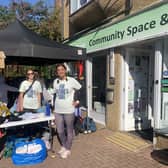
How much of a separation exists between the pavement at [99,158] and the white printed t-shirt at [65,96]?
3.21 ft

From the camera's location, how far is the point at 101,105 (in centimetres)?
857

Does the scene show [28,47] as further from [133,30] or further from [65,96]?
[133,30]

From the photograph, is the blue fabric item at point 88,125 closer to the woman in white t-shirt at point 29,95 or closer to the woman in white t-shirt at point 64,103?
the woman in white t-shirt at point 29,95

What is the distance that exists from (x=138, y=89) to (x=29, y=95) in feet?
10.0

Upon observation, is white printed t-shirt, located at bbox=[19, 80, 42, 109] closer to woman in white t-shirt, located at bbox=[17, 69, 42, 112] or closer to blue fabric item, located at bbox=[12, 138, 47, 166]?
woman in white t-shirt, located at bbox=[17, 69, 42, 112]

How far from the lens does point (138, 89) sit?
292 inches

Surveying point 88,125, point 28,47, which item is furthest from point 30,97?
point 88,125

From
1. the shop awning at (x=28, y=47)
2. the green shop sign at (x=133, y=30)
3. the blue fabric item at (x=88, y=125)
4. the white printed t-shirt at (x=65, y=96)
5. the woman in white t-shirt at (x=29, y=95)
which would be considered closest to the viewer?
Result: the white printed t-shirt at (x=65, y=96)

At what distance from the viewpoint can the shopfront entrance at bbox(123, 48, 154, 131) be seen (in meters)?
7.18

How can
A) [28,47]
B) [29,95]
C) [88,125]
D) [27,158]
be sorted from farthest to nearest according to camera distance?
[88,125], [29,95], [28,47], [27,158]

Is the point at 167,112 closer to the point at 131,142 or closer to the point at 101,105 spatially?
the point at 131,142

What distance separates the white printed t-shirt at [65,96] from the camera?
5.27 m

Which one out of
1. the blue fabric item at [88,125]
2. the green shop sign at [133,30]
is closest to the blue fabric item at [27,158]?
the blue fabric item at [88,125]

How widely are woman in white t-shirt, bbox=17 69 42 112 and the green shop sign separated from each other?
2.48m
